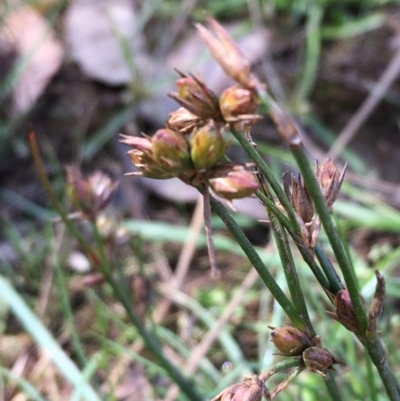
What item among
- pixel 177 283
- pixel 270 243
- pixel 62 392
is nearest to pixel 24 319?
pixel 62 392

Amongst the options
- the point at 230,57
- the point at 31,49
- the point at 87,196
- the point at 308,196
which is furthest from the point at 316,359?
the point at 31,49

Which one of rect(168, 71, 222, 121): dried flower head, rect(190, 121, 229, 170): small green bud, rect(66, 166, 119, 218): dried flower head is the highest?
rect(168, 71, 222, 121): dried flower head

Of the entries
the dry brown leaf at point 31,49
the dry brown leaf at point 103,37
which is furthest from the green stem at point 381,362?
the dry brown leaf at point 31,49

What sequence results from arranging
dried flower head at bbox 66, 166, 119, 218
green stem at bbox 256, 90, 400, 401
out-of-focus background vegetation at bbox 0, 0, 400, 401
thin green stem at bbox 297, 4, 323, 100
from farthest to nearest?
thin green stem at bbox 297, 4, 323, 100, out-of-focus background vegetation at bbox 0, 0, 400, 401, dried flower head at bbox 66, 166, 119, 218, green stem at bbox 256, 90, 400, 401

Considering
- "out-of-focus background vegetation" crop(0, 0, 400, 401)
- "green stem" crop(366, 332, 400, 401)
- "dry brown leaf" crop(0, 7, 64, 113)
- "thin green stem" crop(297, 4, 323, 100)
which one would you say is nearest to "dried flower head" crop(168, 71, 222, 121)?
"green stem" crop(366, 332, 400, 401)

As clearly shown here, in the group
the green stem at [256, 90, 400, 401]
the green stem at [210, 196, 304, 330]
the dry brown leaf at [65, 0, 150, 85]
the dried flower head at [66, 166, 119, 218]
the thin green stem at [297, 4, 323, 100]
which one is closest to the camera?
the green stem at [256, 90, 400, 401]

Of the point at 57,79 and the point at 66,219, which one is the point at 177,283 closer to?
the point at 66,219

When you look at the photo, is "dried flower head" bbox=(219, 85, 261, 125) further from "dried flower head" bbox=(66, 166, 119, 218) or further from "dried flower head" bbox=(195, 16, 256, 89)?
"dried flower head" bbox=(66, 166, 119, 218)
